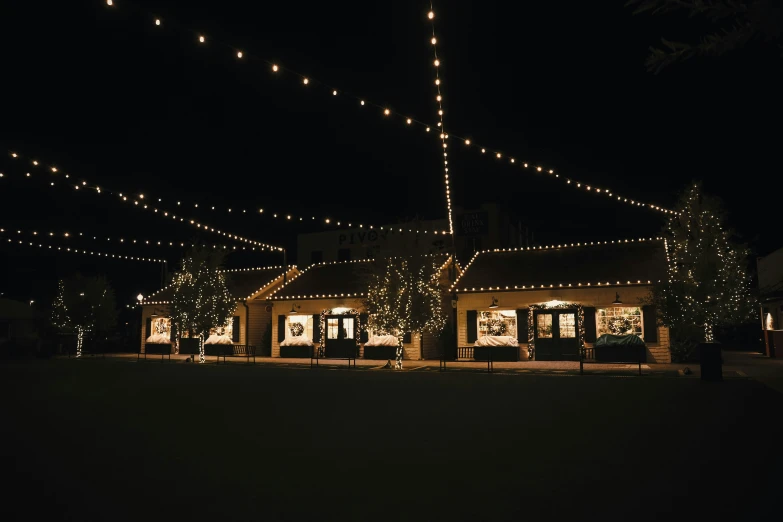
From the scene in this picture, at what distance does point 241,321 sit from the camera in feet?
102

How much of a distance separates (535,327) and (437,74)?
13439mm

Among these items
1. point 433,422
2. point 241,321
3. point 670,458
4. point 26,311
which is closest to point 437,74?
point 433,422

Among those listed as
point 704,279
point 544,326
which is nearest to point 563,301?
A: point 544,326

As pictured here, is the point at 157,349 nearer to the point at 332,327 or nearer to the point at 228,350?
the point at 228,350

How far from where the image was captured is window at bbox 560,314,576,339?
23953 millimetres

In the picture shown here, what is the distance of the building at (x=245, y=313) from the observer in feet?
101

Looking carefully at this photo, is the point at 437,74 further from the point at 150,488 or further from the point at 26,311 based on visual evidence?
the point at 26,311

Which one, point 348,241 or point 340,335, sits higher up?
point 348,241

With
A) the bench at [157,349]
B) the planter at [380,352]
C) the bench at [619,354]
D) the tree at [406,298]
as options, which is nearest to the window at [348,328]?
the planter at [380,352]

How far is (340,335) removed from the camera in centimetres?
2808

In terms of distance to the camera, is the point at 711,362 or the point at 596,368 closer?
the point at 711,362

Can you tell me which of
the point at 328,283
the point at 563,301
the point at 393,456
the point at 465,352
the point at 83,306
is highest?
the point at 328,283

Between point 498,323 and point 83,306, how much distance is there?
22383 millimetres

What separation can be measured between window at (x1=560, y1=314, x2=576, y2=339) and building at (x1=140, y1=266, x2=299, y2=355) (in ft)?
47.7
